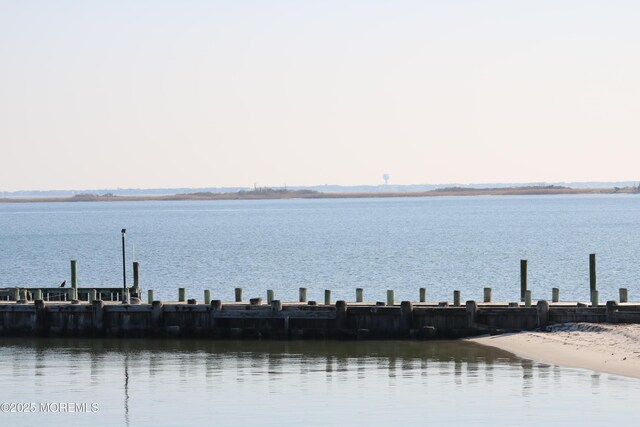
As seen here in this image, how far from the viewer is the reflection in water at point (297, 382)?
106 feet

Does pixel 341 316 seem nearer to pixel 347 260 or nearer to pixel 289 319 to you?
pixel 289 319

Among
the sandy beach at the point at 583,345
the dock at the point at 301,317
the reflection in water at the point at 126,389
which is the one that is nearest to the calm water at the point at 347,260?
the dock at the point at 301,317

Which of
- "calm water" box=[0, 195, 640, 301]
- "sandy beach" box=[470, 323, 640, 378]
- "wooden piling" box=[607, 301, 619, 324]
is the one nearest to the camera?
"sandy beach" box=[470, 323, 640, 378]

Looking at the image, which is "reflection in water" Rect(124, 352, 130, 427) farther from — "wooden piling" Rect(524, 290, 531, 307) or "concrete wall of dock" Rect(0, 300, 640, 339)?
"wooden piling" Rect(524, 290, 531, 307)

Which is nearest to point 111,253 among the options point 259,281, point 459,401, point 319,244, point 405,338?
point 319,244

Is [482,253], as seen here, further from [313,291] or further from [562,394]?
[562,394]

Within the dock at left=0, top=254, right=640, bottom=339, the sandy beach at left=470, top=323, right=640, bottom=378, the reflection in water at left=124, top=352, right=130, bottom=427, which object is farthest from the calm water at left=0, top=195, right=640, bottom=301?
the reflection in water at left=124, top=352, right=130, bottom=427

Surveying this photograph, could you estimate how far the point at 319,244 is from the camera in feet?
408

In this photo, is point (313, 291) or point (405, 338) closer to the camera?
point (405, 338)

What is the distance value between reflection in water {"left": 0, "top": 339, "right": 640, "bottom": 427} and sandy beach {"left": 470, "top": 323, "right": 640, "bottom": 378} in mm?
685

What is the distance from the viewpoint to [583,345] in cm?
4056

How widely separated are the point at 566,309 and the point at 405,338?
529 cm

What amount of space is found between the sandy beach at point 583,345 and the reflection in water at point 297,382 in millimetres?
685

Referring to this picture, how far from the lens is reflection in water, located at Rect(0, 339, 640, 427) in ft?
106
